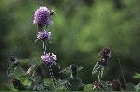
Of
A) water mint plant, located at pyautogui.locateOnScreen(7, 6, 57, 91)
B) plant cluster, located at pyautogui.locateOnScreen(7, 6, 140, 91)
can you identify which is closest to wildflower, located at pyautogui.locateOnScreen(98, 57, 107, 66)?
plant cluster, located at pyautogui.locateOnScreen(7, 6, 140, 91)

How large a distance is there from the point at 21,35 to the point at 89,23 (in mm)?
607

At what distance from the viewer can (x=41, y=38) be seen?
174 centimetres

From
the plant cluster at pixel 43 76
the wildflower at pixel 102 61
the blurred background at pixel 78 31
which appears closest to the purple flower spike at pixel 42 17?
the plant cluster at pixel 43 76

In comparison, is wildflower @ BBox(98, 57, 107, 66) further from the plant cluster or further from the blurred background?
the blurred background

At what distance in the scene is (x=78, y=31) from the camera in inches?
142

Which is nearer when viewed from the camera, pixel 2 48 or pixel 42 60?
pixel 42 60

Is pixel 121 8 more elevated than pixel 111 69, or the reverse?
pixel 121 8

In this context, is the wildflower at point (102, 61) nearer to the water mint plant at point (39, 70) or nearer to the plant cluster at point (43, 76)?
the plant cluster at point (43, 76)

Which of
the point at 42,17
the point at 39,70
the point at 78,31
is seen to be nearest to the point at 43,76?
the point at 39,70

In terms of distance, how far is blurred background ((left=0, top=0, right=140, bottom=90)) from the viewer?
3.38 meters

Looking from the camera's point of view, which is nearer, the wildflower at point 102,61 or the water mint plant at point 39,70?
the water mint plant at point 39,70

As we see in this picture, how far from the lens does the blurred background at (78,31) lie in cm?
338

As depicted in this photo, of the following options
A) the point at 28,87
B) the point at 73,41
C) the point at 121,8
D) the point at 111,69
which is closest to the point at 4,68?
the point at 73,41

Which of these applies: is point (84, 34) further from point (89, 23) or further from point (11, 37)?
point (11, 37)
